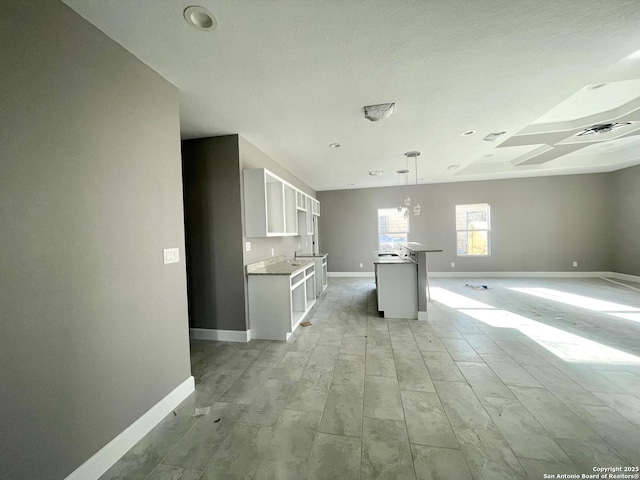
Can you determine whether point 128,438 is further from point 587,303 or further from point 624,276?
point 624,276

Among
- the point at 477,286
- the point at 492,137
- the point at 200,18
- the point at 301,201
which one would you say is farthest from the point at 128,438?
the point at 477,286

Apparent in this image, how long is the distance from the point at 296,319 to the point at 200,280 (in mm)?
1448

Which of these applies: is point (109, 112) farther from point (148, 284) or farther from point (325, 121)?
point (325, 121)

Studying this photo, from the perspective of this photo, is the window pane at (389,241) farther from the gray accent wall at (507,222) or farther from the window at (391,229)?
the gray accent wall at (507,222)

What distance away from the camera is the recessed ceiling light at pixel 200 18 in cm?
130

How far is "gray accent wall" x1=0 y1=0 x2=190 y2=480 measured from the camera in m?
1.04

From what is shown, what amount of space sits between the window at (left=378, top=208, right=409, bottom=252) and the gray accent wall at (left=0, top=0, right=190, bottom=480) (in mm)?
6203

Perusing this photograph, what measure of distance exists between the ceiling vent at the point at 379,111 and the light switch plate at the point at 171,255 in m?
2.26

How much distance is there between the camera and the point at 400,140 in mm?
3336

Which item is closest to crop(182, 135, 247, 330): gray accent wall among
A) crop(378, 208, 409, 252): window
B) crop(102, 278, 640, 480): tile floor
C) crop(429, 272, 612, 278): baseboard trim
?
crop(102, 278, 640, 480): tile floor

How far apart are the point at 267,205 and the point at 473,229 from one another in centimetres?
619

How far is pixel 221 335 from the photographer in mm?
3088

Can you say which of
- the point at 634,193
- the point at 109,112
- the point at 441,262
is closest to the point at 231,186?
the point at 109,112

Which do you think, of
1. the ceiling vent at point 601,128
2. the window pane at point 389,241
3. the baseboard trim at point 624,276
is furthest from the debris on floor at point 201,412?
the baseboard trim at point 624,276
